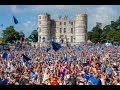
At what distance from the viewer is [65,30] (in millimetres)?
12984

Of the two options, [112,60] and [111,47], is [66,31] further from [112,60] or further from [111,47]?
[112,60]

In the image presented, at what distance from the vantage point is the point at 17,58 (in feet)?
35.2

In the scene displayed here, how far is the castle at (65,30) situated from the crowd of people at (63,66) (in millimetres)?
214

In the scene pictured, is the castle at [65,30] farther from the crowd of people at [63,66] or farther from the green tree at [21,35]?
the green tree at [21,35]

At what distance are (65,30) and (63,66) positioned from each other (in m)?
3.07

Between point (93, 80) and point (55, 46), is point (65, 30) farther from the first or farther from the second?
point (93, 80)

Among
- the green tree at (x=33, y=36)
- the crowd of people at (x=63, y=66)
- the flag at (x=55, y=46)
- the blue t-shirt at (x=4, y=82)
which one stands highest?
the green tree at (x=33, y=36)

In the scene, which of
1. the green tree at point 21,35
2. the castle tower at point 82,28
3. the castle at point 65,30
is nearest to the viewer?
the green tree at point 21,35

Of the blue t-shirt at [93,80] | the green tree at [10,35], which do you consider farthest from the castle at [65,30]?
the blue t-shirt at [93,80]

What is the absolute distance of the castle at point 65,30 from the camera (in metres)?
10.6

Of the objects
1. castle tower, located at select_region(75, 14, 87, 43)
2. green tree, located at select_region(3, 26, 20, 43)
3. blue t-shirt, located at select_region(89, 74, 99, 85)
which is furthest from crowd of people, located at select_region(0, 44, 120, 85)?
green tree, located at select_region(3, 26, 20, 43)
